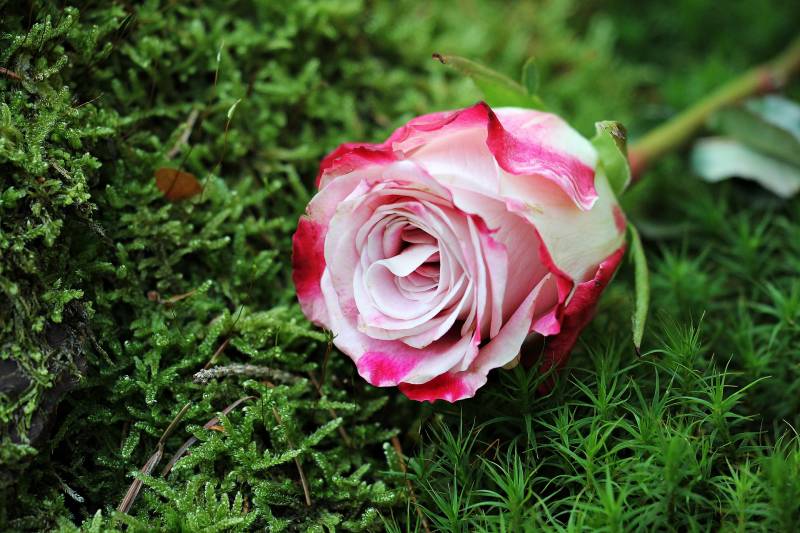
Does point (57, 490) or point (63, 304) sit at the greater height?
point (63, 304)

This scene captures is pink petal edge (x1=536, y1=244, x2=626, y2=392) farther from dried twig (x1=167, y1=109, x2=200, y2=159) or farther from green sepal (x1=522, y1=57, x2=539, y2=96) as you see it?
dried twig (x1=167, y1=109, x2=200, y2=159)

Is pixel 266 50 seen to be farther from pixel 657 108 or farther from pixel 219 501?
pixel 657 108

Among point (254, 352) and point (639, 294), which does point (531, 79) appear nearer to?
point (639, 294)

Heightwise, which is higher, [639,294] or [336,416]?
[639,294]

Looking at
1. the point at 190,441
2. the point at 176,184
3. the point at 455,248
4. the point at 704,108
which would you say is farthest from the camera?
the point at 704,108

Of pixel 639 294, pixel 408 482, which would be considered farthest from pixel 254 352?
pixel 639 294

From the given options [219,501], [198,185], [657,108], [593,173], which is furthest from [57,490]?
[657,108]

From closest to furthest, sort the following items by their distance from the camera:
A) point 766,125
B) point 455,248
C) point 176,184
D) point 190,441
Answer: point 455,248
point 190,441
point 176,184
point 766,125

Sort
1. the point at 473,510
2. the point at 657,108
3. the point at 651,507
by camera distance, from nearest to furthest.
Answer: the point at 651,507
the point at 473,510
the point at 657,108

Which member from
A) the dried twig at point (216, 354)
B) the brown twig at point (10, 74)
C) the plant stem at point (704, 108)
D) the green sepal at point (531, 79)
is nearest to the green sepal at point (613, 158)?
the green sepal at point (531, 79)
